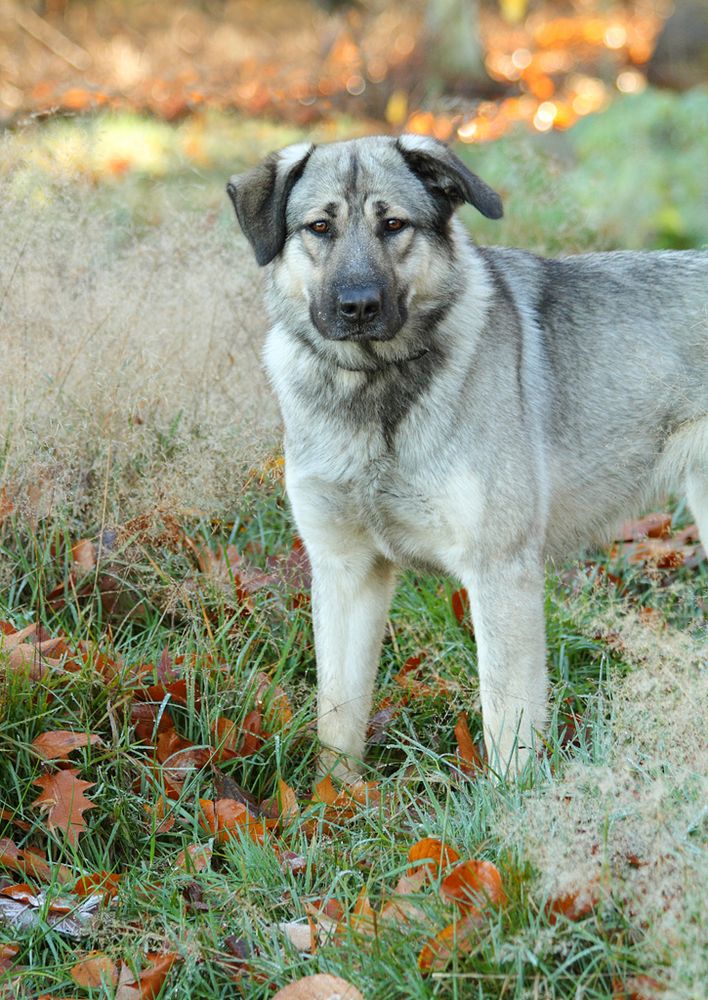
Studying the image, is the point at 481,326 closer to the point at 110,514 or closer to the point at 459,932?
the point at 110,514

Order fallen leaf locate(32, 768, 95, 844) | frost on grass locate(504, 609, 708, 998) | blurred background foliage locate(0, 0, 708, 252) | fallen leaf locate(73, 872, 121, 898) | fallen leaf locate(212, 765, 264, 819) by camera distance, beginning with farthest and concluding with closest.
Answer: blurred background foliage locate(0, 0, 708, 252), fallen leaf locate(212, 765, 264, 819), fallen leaf locate(32, 768, 95, 844), fallen leaf locate(73, 872, 121, 898), frost on grass locate(504, 609, 708, 998)

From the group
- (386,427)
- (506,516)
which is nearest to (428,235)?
(386,427)

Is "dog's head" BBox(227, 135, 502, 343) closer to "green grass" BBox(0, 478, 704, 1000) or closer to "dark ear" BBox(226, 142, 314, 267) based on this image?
"dark ear" BBox(226, 142, 314, 267)

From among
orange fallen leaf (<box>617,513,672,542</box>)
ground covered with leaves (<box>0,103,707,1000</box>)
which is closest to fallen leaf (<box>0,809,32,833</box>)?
ground covered with leaves (<box>0,103,707,1000</box>)

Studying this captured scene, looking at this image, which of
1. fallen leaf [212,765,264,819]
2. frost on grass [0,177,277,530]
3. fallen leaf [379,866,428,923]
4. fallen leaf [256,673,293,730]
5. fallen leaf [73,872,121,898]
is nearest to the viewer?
fallen leaf [379,866,428,923]

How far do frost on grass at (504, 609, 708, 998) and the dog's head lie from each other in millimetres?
1175

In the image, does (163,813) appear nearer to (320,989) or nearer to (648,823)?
(320,989)

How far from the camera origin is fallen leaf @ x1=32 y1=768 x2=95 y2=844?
296cm

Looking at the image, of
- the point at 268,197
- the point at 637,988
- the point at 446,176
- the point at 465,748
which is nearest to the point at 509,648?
the point at 465,748

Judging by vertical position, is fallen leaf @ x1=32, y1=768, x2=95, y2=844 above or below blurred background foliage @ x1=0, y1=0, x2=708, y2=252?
below

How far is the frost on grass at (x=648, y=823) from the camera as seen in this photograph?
6.73 ft

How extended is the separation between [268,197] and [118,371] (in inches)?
38.5

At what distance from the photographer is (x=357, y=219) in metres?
3.19

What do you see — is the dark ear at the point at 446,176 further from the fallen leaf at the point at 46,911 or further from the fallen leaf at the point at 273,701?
the fallen leaf at the point at 46,911
